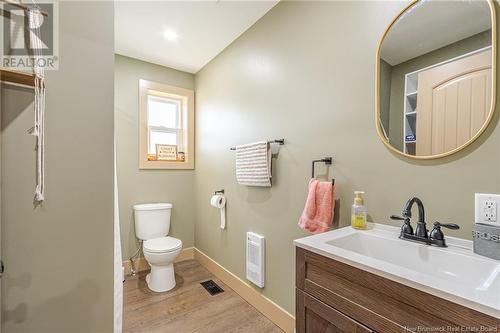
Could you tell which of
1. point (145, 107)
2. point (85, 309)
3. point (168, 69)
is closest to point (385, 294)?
point (85, 309)

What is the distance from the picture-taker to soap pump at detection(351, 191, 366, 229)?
1.21 m

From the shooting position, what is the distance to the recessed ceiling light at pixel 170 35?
217 cm

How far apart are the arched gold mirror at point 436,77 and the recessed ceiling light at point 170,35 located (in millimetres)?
1824

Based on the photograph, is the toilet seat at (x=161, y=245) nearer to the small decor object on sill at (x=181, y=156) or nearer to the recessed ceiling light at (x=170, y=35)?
the small decor object on sill at (x=181, y=156)

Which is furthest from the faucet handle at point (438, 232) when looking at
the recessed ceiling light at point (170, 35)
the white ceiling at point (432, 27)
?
the recessed ceiling light at point (170, 35)

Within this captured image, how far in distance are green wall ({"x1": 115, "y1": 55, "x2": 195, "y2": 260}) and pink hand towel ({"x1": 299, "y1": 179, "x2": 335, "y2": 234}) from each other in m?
2.01

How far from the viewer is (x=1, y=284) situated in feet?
2.95

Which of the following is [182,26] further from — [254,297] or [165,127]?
[254,297]

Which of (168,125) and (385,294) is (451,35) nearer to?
(385,294)

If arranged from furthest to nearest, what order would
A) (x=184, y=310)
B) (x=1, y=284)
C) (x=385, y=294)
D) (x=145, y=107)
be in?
1. (x=145, y=107)
2. (x=184, y=310)
3. (x=1, y=284)
4. (x=385, y=294)

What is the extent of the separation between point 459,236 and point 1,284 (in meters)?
1.86

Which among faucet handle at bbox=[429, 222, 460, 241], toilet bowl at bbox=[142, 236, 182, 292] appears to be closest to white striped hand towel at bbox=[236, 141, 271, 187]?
toilet bowl at bbox=[142, 236, 182, 292]

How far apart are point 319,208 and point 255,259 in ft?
3.01

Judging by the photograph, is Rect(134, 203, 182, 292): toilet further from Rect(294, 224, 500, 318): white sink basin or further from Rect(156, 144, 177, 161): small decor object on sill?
Rect(294, 224, 500, 318): white sink basin
